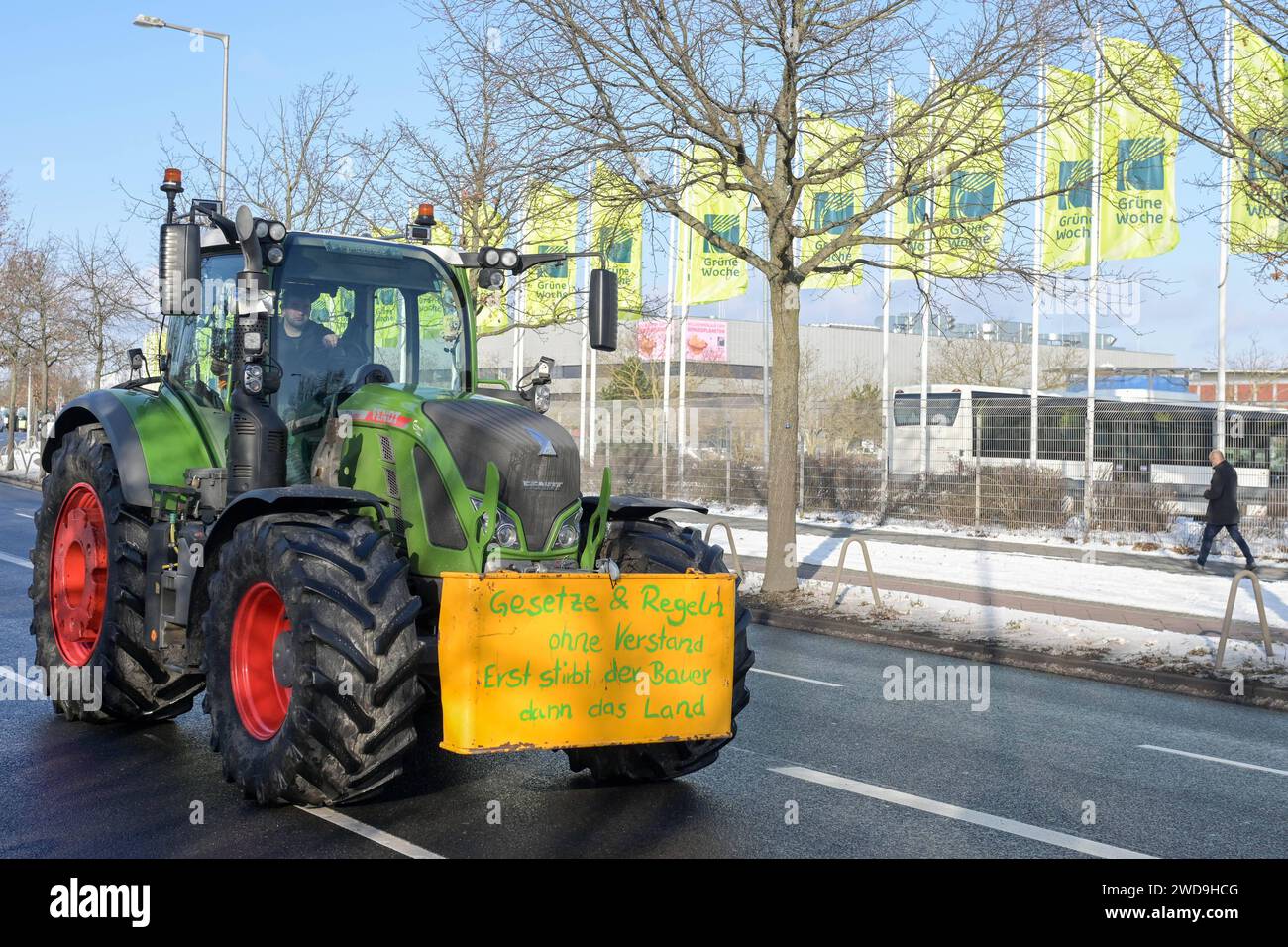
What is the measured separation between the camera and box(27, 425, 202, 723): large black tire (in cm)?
820

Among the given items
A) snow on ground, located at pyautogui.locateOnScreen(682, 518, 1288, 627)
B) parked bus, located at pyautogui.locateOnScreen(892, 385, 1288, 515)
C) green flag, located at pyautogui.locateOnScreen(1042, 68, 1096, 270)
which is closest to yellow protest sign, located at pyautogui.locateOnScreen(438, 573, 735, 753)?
green flag, located at pyautogui.locateOnScreen(1042, 68, 1096, 270)

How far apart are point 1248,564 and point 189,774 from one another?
17555mm

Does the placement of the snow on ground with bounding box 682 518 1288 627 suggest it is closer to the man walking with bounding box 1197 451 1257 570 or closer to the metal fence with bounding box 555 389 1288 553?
the man walking with bounding box 1197 451 1257 570

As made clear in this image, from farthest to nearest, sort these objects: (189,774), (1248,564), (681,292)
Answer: (681,292)
(1248,564)
(189,774)

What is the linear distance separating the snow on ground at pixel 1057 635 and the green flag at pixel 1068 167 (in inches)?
180

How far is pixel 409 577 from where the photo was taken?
6.89m

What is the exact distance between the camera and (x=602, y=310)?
24.3ft

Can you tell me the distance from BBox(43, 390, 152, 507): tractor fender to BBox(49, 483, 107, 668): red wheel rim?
50 centimetres

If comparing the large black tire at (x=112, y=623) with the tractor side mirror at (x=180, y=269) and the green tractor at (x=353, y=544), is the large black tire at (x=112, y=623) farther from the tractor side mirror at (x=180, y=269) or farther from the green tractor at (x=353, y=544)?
the tractor side mirror at (x=180, y=269)

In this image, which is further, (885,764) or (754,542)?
(754,542)

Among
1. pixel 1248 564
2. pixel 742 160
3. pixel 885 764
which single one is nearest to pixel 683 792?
pixel 885 764

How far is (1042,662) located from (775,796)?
621 centimetres

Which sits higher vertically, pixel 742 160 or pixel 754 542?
pixel 742 160
